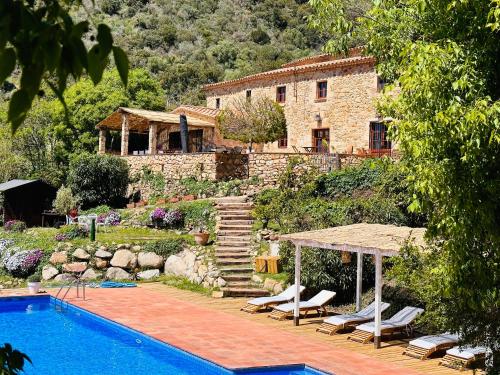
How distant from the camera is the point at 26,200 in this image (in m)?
27.3

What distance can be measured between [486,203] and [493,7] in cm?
176

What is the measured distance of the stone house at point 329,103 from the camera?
97.3ft

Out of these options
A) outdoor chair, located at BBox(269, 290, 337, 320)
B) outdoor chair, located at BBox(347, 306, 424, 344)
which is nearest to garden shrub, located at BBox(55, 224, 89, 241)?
outdoor chair, located at BBox(269, 290, 337, 320)

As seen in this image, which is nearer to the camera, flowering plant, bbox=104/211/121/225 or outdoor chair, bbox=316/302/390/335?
outdoor chair, bbox=316/302/390/335

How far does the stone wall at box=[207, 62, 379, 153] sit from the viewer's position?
29.9m

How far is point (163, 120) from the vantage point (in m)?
32.3

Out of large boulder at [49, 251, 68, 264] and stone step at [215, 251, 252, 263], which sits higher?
stone step at [215, 251, 252, 263]

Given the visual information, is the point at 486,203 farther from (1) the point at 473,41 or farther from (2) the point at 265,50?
(2) the point at 265,50

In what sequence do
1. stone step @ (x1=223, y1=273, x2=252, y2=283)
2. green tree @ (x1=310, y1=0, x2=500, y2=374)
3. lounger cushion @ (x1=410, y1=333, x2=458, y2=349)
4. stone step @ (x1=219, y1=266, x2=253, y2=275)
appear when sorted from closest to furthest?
green tree @ (x1=310, y1=0, x2=500, y2=374)
lounger cushion @ (x1=410, y1=333, x2=458, y2=349)
stone step @ (x1=223, y1=273, x2=252, y2=283)
stone step @ (x1=219, y1=266, x2=253, y2=275)

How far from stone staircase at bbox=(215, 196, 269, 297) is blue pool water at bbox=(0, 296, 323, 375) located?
422 cm

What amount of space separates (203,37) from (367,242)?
58.6m

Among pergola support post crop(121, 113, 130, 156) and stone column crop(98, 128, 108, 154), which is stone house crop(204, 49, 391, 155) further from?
stone column crop(98, 128, 108, 154)

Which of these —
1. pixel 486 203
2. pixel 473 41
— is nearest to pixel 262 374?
pixel 486 203

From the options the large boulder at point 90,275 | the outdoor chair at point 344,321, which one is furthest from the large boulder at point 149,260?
the outdoor chair at point 344,321
